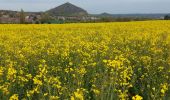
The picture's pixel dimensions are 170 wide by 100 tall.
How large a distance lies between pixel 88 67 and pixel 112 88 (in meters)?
→ 2.02

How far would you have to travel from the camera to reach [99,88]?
4.58m

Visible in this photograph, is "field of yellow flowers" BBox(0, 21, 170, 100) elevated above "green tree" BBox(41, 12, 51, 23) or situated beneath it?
elevated above

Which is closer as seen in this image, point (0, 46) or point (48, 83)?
point (48, 83)

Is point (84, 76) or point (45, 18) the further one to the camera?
point (45, 18)

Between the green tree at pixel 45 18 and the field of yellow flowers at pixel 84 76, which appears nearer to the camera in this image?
the field of yellow flowers at pixel 84 76

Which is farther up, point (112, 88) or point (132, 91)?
point (112, 88)

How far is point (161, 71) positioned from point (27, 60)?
8.03ft

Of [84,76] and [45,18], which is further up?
[84,76]

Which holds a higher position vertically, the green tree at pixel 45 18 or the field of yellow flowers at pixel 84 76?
the field of yellow flowers at pixel 84 76

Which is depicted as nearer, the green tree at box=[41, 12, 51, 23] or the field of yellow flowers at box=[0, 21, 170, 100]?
the field of yellow flowers at box=[0, 21, 170, 100]

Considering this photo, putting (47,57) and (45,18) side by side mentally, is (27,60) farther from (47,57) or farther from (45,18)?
(45,18)

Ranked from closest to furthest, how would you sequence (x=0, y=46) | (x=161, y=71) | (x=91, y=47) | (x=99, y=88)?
(x=99, y=88) → (x=161, y=71) → (x=91, y=47) → (x=0, y=46)

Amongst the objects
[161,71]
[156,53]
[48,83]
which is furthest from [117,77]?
[156,53]

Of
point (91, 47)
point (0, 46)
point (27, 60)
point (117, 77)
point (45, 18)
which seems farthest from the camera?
point (45, 18)
